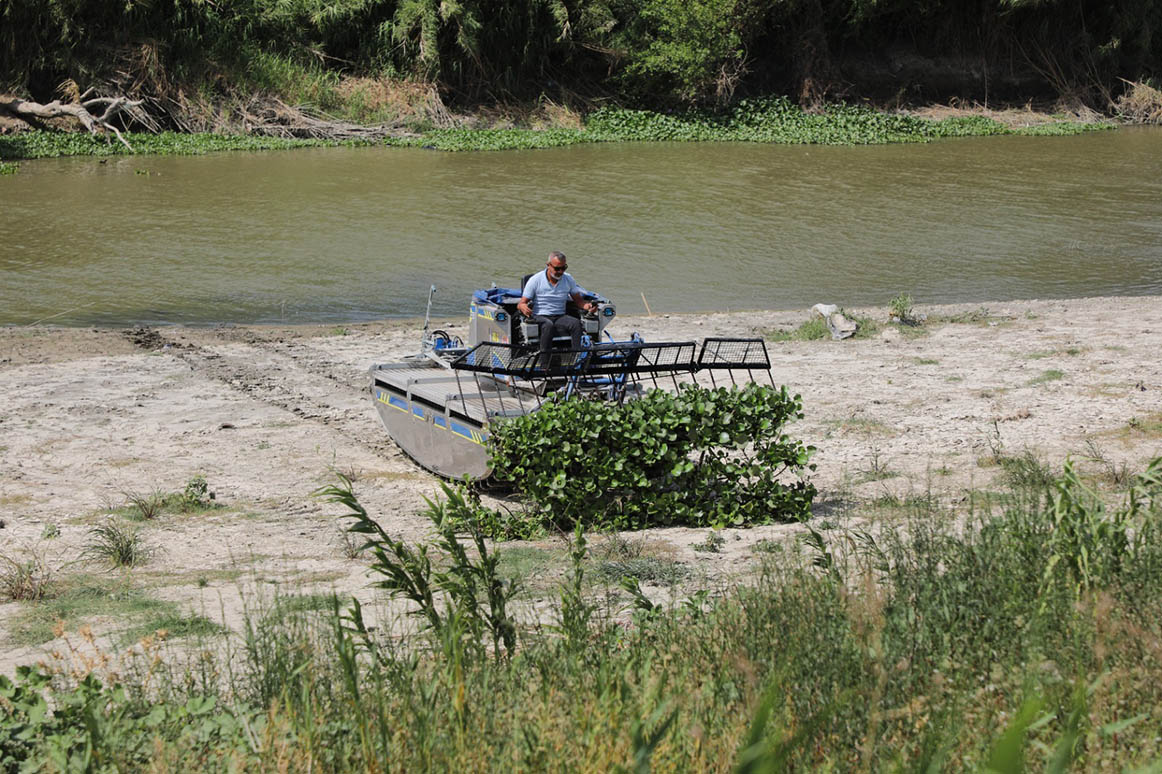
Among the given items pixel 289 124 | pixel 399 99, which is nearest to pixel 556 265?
pixel 289 124

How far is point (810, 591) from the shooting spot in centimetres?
534

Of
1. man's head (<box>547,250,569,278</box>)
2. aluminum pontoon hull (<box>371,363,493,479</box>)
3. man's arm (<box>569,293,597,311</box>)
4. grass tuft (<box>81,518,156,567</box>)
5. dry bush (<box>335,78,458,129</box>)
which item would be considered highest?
dry bush (<box>335,78,458,129</box>)

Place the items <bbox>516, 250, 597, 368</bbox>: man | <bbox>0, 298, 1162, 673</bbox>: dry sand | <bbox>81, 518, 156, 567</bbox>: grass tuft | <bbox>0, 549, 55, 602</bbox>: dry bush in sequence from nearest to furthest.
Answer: <bbox>0, 549, 55, 602</bbox>: dry bush, <bbox>81, 518, 156, 567</bbox>: grass tuft, <bbox>0, 298, 1162, 673</bbox>: dry sand, <bbox>516, 250, 597, 368</bbox>: man

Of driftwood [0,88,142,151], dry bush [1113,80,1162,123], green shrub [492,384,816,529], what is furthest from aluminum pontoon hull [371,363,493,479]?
dry bush [1113,80,1162,123]

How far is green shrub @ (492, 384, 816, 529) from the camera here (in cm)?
881

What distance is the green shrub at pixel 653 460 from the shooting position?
8.81 metres

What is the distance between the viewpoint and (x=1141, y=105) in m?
48.1

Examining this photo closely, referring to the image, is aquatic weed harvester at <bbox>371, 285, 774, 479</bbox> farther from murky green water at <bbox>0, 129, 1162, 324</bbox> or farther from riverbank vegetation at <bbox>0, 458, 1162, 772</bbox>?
murky green water at <bbox>0, 129, 1162, 324</bbox>

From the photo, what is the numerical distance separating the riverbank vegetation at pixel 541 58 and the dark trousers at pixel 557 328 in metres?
27.6

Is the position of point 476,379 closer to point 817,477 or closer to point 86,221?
point 817,477

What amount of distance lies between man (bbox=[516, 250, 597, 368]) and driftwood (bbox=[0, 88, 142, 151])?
2682 cm

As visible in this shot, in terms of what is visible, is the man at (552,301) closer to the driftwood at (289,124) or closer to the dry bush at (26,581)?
the dry bush at (26,581)

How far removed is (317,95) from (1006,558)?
37.2 meters

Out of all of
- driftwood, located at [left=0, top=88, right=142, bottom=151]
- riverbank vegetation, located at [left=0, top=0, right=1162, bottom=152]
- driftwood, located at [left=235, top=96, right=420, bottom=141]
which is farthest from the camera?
driftwood, located at [left=235, top=96, right=420, bottom=141]
